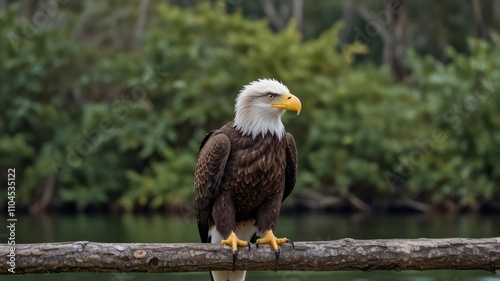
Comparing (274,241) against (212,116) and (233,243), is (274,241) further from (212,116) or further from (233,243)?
(212,116)

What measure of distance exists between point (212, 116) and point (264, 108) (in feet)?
72.0

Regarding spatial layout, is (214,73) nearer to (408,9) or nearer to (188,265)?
(408,9)

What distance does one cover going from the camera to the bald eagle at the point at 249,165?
967 centimetres

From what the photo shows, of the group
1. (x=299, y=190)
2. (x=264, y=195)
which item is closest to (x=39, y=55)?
(x=299, y=190)

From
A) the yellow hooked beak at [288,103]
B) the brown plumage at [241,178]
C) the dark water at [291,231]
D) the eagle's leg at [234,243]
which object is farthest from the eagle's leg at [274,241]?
the dark water at [291,231]

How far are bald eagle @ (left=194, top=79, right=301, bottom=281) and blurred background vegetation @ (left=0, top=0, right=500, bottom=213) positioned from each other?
19.0 m

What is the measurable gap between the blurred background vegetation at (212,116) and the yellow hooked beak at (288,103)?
19.0m

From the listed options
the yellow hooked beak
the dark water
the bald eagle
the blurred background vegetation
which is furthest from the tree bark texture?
the blurred background vegetation

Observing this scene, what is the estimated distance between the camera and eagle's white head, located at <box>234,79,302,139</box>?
9789 mm

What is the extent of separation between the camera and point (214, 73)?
1272 inches

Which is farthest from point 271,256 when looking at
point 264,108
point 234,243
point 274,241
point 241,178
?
point 264,108

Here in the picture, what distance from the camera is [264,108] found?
9844 mm

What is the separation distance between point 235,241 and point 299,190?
855 inches

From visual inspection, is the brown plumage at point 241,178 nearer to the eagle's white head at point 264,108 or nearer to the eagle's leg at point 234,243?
the eagle's white head at point 264,108
